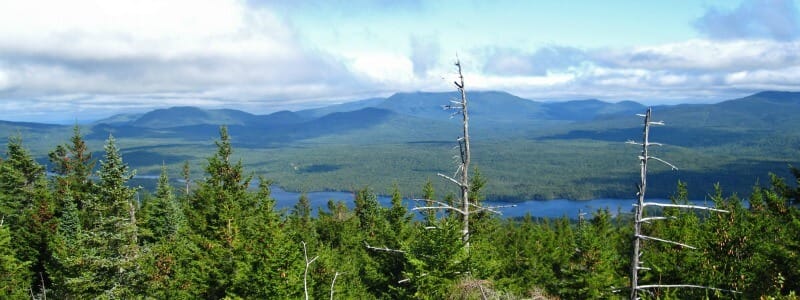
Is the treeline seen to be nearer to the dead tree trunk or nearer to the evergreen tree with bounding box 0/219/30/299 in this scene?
the evergreen tree with bounding box 0/219/30/299

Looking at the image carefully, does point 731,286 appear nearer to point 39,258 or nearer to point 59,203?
point 39,258

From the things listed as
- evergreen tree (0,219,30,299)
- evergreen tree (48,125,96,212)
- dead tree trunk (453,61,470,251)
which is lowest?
evergreen tree (0,219,30,299)

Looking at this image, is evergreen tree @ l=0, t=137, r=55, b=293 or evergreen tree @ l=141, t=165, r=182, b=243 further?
evergreen tree @ l=141, t=165, r=182, b=243

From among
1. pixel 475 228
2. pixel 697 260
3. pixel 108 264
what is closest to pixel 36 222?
pixel 108 264

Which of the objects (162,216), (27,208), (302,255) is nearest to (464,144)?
(302,255)

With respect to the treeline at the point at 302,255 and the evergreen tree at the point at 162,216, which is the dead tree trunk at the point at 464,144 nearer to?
the treeline at the point at 302,255

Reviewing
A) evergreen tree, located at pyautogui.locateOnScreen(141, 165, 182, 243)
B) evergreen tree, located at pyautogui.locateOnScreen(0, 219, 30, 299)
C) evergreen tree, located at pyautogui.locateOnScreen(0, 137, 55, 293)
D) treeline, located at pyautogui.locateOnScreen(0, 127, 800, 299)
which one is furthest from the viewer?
evergreen tree, located at pyautogui.locateOnScreen(141, 165, 182, 243)

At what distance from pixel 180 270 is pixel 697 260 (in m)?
28.1

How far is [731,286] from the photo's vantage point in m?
21.0

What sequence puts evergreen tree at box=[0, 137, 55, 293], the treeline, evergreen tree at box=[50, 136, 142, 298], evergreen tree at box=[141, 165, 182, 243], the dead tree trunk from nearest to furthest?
1. the dead tree trunk
2. the treeline
3. evergreen tree at box=[50, 136, 142, 298]
4. evergreen tree at box=[0, 137, 55, 293]
5. evergreen tree at box=[141, 165, 182, 243]

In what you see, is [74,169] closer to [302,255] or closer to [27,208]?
[27,208]

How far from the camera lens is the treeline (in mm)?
20859

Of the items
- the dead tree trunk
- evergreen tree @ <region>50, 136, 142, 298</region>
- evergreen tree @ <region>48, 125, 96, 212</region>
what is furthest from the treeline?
the dead tree trunk

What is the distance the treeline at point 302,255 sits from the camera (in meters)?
20.9
